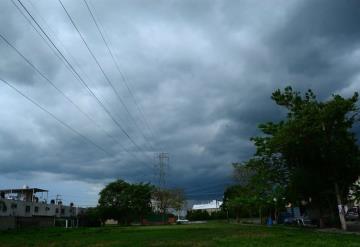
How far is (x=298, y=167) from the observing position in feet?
171

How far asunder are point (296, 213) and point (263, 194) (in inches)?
1792

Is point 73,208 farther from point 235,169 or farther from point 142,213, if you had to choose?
Answer: point 235,169

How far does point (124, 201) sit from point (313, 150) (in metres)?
69.1

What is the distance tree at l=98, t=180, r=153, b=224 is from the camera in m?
109

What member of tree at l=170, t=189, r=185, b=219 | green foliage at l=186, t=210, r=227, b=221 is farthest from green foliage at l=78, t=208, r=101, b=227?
green foliage at l=186, t=210, r=227, b=221

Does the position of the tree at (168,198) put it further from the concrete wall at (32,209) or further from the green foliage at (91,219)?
the concrete wall at (32,209)

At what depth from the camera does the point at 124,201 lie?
4304 inches

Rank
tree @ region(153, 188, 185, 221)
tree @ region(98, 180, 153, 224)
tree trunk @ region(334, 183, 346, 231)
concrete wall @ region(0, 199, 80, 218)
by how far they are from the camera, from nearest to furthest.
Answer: tree trunk @ region(334, 183, 346, 231) < concrete wall @ region(0, 199, 80, 218) < tree @ region(98, 180, 153, 224) < tree @ region(153, 188, 185, 221)

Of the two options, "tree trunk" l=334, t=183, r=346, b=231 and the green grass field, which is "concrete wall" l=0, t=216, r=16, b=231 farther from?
"tree trunk" l=334, t=183, r=346, b=231

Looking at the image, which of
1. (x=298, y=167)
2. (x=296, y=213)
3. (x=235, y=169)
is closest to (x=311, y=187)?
(x=298, y=167)

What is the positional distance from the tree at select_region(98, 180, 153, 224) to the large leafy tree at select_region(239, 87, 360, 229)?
60913mm

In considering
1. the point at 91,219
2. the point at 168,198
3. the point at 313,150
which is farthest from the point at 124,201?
the point at 313,150

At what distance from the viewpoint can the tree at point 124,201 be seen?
10944cm

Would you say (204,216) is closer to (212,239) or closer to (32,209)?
(32,209)
